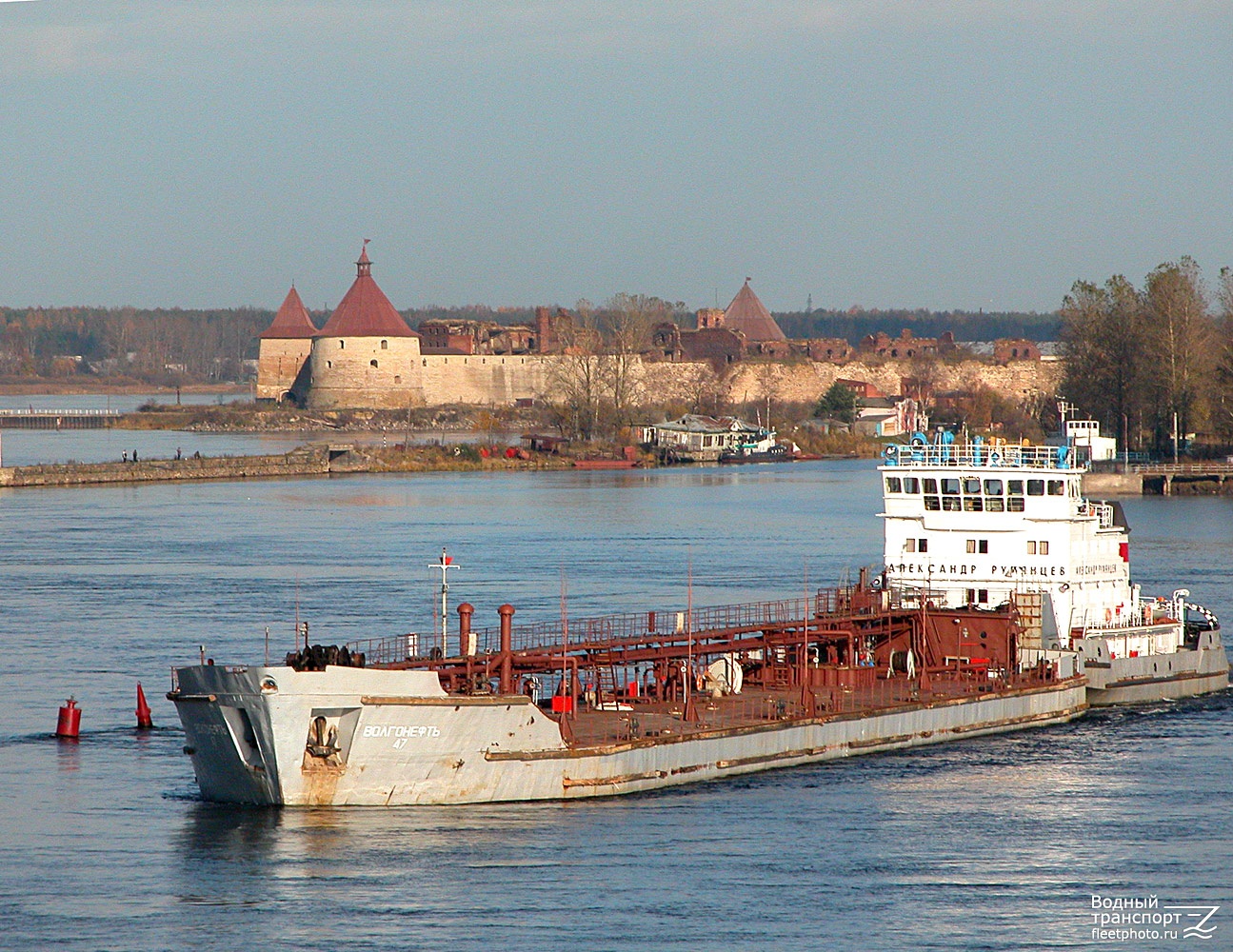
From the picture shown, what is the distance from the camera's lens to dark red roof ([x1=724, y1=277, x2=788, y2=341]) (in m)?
156

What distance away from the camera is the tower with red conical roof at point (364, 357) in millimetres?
122312

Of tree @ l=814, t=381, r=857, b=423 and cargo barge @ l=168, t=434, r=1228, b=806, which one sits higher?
tree @ l=814, t=381, r=857, b=423

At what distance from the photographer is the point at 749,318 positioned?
158000 millimetres

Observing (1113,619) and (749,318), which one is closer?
(1113,619)

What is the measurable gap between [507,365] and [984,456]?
10208 cm

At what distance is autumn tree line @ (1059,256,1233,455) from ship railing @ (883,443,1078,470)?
4793 centimetres

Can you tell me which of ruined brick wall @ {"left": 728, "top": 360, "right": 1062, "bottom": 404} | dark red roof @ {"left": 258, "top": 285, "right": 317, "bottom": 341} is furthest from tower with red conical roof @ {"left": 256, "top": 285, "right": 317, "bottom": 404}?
ruined brick wall @ {"left": 728, "top": 360, "right": 1062, "bottom": 404}

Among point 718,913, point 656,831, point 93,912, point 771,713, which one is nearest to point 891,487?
point 771,713

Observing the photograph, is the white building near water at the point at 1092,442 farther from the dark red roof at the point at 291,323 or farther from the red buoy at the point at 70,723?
the dark red roof at the point at 291,323

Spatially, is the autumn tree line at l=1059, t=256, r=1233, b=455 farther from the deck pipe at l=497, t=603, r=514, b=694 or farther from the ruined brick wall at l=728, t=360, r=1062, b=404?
the deck pipe at l=497, t=603, r=514, b=694

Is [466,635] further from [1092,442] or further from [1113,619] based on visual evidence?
[1092,442]

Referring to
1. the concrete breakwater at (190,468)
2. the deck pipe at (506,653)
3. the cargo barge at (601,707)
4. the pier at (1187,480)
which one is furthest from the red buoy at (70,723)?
the pier at (1187,480)

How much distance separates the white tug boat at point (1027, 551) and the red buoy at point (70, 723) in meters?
11.6

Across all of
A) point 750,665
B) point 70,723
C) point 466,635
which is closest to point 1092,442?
point 750,665
